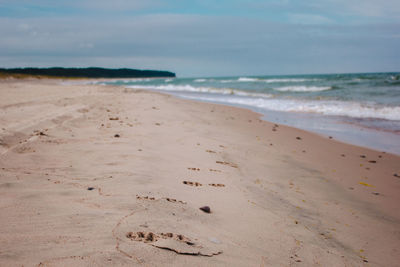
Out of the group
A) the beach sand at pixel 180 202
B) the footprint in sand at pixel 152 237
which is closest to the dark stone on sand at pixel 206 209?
the beach sand at pixel 180 202

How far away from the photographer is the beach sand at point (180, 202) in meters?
1.84

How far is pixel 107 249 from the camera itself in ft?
5.67

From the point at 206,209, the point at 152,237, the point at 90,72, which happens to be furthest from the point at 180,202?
the point at 90,72

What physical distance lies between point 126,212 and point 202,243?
1.96ft

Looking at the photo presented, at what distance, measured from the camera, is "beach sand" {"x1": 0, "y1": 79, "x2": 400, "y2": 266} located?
1.84m

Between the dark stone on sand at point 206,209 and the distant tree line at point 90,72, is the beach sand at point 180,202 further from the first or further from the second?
the distant tree line at point 90,72

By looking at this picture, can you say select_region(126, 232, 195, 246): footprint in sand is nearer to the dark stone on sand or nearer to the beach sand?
the beach sand

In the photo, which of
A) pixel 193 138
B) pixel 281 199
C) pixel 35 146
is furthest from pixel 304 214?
pixel 35 146

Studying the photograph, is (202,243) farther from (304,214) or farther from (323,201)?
(323,201)

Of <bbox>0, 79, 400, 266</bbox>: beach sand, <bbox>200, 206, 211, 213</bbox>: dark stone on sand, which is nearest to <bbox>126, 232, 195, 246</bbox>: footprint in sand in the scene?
<bbox>0, 79, 400, 266</bbox>: beach sand

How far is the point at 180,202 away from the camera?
2594mm

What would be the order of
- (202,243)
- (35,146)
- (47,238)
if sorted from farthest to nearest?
1. (35,146)
2. (202,243)
3. (47,238)

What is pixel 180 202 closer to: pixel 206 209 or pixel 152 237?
pixel 206 209

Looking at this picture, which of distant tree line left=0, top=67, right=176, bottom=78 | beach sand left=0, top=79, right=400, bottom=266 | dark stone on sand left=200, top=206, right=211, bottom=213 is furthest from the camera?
distant tree line left=0, top=67, right=176, bottom=78
